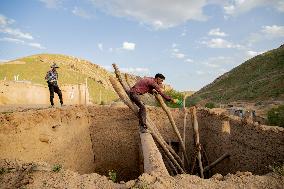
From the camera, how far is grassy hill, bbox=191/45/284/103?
35622mm

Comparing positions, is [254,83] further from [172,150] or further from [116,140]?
[172,150]

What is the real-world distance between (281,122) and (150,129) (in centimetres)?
799

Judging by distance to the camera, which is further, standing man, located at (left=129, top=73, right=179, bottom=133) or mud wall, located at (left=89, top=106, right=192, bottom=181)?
mud wall, located at (left=89, top=106, right=192, bottom=181)

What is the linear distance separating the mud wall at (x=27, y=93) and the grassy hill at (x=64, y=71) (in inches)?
758

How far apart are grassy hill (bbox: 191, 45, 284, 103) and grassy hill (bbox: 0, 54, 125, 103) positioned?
16428 mm

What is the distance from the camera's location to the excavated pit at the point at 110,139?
8602 millimetres

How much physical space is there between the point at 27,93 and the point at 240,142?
53.6 feet

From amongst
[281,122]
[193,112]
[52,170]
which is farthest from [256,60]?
[52,170]

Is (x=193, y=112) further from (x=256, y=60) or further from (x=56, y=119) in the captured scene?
(x=256, y=60)

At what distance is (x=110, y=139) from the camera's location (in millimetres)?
13305

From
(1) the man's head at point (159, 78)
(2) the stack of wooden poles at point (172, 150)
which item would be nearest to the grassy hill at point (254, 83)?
(2) the stack of wooden poles at point (172, 150)

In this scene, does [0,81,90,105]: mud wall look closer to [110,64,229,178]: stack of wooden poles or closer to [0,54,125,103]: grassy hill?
[110,64,229,178]: stack of wooden poles

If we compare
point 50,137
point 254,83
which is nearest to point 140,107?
point 50,137

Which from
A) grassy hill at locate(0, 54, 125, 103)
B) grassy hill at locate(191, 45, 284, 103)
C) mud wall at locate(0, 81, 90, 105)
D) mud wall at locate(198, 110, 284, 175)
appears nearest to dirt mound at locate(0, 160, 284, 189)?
mud wall at locate(198, 110, 284, 175)
